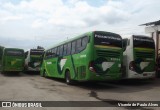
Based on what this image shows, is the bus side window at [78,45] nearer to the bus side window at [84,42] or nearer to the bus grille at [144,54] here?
the bus side window at [84,42]

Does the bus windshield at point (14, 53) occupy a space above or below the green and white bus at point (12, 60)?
above

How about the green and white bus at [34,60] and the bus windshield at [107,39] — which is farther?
the green and white bus at [34,60]

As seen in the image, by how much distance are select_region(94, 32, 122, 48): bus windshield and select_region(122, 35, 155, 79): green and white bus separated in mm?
1344

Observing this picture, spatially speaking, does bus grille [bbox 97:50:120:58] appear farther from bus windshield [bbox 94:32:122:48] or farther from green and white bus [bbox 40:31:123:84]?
bus windshield [bbox 94:32:122:48]

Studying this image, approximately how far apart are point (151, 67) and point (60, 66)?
6.28m

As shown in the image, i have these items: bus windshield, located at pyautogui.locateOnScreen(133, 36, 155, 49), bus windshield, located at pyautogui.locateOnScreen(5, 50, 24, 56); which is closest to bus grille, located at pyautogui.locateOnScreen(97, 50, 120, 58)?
bus windshield, located at pyautogui.locateOnScreen(133, 36, 155, 49)

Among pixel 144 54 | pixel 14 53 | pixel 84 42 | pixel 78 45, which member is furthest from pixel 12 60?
pixel 144 54

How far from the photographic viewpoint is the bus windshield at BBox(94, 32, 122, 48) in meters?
14.1

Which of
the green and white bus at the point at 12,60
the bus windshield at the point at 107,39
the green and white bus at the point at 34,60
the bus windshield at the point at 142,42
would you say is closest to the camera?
the bus windshield at the point at 107,39

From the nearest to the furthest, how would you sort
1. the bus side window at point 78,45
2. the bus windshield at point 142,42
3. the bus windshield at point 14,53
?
the bus side window at point 78,45 → the bus windshield at point 142,42 → the bus windshield at point 14,53

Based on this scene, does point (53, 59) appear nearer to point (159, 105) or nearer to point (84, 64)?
point (84, 64)

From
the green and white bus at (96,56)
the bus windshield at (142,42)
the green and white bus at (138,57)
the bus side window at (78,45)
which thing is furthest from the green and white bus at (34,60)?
the bus windshield at (142,42)

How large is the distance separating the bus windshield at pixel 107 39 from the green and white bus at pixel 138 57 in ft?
4.41

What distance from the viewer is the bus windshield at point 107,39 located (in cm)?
1410
